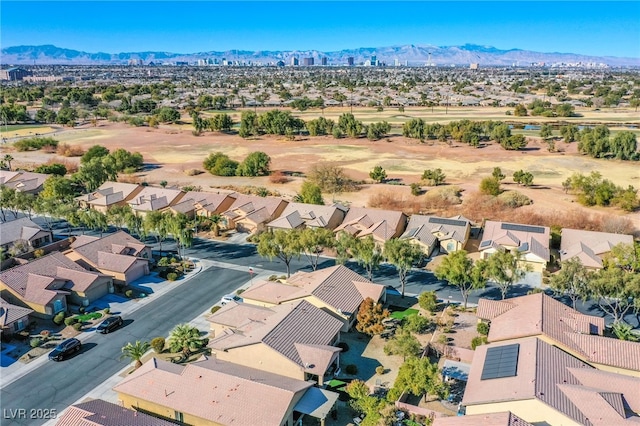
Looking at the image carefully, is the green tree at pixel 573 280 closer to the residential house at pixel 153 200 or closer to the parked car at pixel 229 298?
the parked car at pixel 229 298

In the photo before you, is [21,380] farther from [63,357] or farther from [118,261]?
[118,261]

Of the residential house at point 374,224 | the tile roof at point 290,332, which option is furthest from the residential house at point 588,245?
the tile roof at point 290,332

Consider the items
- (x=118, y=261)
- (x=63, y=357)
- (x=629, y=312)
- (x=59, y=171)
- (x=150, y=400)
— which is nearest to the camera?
(x=150, y=400)

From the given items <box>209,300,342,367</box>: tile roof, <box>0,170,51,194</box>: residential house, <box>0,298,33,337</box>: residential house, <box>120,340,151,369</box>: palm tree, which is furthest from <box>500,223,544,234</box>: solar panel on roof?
<box>0,170,51,194</box>: residential house

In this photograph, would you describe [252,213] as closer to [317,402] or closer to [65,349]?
[65,349]

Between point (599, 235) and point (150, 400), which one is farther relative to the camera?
point (599, 235)

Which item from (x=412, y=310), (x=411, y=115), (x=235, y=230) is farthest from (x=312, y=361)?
(x=411, y=115)

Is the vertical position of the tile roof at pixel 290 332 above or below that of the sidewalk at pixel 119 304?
above

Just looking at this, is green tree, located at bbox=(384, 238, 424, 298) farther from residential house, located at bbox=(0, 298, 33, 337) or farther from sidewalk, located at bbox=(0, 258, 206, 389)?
residential house, located at bbox=(0, 298, 33, 337)
